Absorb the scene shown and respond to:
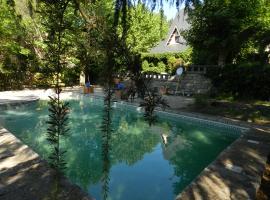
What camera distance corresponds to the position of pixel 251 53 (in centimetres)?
1884

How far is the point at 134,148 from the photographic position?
31.4 ft

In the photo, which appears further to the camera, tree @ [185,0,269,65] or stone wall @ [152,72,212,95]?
stone wall @ [152,72,212,95]

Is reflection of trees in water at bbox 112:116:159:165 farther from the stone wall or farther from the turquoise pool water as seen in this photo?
the stone wall

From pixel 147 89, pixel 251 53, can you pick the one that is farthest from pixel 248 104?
pixel 147 89

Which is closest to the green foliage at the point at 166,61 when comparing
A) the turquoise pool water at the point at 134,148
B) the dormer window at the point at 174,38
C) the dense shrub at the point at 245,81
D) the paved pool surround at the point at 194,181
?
the dormer window at the point at 174,38

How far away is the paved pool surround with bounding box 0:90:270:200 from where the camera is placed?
14.6 feet

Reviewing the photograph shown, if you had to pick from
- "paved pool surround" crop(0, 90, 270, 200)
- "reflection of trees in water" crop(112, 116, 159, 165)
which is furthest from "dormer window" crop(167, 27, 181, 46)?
"paved pool surround" crop(0, 90, 270, 200)

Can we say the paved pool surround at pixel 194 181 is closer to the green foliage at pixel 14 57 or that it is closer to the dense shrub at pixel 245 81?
the dense shrub at pixel 245 81

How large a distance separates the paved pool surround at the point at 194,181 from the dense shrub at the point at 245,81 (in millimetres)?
7608

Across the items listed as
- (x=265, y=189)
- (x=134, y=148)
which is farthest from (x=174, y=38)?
(x=265, y=189)

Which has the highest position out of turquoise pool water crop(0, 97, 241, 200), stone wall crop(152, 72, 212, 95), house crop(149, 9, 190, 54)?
house crop(149, 9, 190, 54)

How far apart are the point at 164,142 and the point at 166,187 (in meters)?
3.79

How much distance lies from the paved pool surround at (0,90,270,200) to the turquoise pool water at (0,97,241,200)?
123cm

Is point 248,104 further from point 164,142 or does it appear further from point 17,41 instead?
point 17,41
